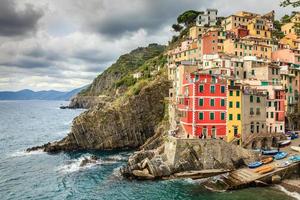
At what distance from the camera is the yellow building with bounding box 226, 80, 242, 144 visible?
54.4 m

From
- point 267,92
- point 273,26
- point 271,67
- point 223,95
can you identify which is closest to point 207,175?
point 223,95

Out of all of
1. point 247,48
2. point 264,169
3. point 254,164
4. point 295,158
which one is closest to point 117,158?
point 254,164

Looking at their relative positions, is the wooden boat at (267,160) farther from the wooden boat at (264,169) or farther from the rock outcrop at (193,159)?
the wooden boat at (264,169)

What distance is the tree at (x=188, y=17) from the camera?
126 metres

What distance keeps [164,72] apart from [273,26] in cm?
5112

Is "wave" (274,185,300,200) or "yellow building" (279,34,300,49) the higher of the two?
"yellow building" (279,34,300,49)

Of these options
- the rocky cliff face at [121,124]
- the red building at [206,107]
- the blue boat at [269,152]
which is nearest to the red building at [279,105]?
the blue boat at [269,152]

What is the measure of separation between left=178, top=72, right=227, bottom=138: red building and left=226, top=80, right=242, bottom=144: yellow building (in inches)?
32.9

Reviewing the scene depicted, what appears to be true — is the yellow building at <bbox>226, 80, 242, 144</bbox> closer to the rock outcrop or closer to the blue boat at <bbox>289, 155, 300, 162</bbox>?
the rock outcrop

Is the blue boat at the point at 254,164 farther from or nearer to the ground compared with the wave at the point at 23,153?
farther from the ground

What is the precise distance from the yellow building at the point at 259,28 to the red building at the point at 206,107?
50.3m

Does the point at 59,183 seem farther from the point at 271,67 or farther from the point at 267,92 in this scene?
the point at 271,67

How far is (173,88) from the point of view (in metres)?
75.4

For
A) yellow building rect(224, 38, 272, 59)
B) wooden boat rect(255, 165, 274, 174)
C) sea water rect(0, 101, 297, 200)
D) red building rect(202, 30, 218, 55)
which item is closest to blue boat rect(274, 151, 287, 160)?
wooden boat rect(255, 165, 274, 174)
